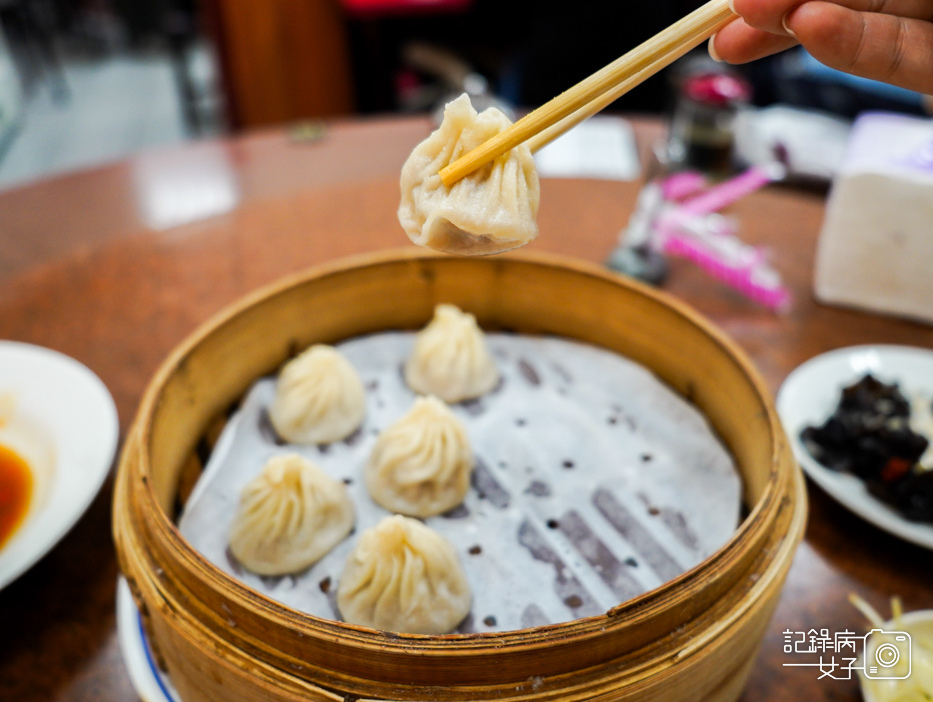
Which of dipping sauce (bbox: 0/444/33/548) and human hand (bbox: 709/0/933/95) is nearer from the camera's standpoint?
human hand (bbox: 709/0/933/95)

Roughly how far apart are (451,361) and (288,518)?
0.56 meters

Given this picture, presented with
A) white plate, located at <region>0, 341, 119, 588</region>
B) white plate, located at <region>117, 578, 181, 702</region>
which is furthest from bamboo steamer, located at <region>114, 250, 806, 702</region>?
white plate, located at <region>0, 341, 119, 588</region>

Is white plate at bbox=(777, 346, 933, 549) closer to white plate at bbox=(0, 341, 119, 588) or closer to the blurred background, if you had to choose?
white plate at bbox=(0, 341, 119, 588)

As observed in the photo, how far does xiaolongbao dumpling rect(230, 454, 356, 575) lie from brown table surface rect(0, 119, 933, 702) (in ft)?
1.15

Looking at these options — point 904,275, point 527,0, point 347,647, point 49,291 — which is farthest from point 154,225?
point 527,0

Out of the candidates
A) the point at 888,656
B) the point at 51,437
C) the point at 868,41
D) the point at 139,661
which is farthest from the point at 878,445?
the point at 51,437

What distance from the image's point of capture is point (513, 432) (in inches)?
65.7

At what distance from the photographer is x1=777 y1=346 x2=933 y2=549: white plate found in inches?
60.4

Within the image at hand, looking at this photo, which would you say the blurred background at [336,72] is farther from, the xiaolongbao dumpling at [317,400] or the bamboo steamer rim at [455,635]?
the bamboo steamer rim at [455,635]

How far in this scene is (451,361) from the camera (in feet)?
5.56

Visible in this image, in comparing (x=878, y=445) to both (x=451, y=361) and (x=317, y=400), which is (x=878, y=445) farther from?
(x=317, y=400)

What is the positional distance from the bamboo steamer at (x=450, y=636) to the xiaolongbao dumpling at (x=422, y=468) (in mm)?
426

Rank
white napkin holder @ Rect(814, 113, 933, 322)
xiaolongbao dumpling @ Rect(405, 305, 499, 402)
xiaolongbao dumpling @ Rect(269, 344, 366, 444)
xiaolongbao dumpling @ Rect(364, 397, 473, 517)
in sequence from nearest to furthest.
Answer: xiaolongbao dumpling @ Rect(364, 397, 473, 517) < xiaolongbao dumpling @ Rect(269, 344, 366, 444) < xiaolongbao dumpling @ Rect(405, 305, 499, 402) < white napkin holder @ Rect(814, 113, 933, 322)

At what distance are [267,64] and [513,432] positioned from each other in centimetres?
429
